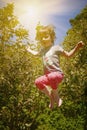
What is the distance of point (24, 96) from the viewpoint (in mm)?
10961

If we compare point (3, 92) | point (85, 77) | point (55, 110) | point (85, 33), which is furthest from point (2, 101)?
point (85, 33)

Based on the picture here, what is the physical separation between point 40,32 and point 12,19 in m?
13.1

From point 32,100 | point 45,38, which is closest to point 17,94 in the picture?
point 32,100

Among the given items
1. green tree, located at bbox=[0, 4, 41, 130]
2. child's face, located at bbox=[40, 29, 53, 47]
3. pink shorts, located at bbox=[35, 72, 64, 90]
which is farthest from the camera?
green tree, located at bbox=[0, 4, 41, 130]

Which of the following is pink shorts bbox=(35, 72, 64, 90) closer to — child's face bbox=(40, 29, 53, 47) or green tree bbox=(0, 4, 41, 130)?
child's face bbox=(40, 29, 53, 47)

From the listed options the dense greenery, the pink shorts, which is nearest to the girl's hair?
the pink shorts

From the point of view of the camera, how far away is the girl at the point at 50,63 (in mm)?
5203

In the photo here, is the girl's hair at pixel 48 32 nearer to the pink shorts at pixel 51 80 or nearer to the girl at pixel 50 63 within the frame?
the girl at pixel 50 63

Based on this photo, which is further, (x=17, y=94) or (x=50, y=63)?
(x=17, y=94)

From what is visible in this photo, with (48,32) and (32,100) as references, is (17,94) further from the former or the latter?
(48,32)

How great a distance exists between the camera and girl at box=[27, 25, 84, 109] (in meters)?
5.20

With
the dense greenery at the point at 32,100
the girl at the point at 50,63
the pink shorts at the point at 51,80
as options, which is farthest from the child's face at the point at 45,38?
the dense greenery at the point at 32,100

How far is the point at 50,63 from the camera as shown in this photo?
532 centimetres

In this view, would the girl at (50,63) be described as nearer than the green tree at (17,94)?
Yes
